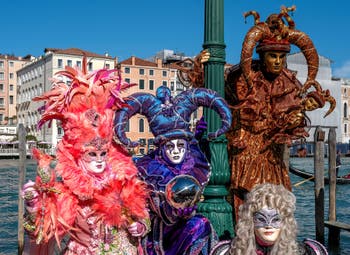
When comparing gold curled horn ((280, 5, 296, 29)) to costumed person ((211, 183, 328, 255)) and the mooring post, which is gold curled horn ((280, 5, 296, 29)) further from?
the mooring post

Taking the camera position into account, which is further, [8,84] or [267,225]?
[8,84]

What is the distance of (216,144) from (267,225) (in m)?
1.76

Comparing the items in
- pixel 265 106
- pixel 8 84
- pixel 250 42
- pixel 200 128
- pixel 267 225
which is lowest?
pixel 267 225

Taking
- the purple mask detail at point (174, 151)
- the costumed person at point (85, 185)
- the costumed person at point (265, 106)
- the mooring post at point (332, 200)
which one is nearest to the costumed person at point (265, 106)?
the costumed person at point (265, 106)

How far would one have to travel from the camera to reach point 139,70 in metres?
49.3

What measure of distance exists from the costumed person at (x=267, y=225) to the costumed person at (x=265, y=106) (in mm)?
1948

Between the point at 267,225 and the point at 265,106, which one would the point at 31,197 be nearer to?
the point at 267,225

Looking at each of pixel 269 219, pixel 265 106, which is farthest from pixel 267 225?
pixel 265 106

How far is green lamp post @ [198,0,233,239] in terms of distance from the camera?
4402 mm

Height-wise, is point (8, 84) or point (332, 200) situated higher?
point (8, 84)

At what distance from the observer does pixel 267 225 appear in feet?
8.99

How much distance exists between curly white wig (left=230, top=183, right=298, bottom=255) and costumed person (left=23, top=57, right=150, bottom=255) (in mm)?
806

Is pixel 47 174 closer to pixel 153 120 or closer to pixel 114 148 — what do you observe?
pixel 114 148

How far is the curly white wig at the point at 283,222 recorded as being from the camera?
2.75 metres
